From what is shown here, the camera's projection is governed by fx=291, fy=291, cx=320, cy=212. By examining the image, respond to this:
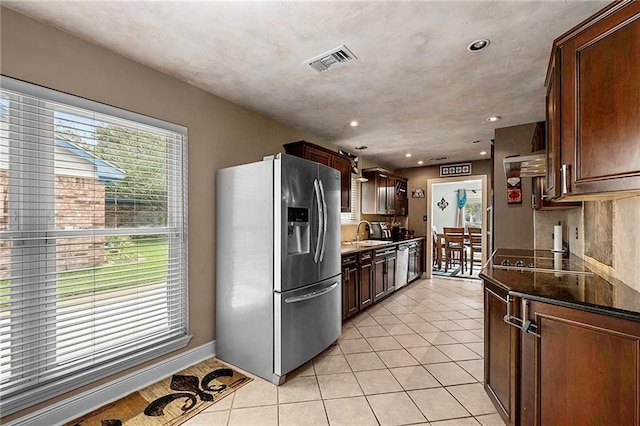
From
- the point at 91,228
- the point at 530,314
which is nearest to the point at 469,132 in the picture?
the point at 530,314

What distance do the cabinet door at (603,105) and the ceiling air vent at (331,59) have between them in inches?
50.5

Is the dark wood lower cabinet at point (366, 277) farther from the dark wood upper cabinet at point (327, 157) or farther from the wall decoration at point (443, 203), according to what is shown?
the wall decoration at point (443, 203)

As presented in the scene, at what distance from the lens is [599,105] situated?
4.48ft

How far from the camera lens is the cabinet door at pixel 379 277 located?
4.29 metres

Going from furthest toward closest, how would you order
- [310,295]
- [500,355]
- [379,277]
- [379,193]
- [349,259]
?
1. [379,193]
2. [379,277]
3. [349,259]
4. [310,295]
5. [500,355]

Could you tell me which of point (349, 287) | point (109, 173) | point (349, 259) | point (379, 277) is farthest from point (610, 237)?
point (109, 173)

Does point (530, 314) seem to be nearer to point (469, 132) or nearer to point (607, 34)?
point (607, 34)

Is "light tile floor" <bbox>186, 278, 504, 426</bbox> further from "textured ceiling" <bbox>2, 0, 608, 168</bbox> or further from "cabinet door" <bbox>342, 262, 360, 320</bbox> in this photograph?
"textured ceiling" <bbox>2, 0, 608, 168</bbox>

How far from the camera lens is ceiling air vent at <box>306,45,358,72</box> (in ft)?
6.89

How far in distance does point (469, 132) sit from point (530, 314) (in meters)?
3.28

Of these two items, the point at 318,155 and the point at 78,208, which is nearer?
the point at 78,208

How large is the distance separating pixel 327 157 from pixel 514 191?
99.3 inches

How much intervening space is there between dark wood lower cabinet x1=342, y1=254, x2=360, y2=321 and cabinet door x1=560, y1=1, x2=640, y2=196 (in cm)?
240

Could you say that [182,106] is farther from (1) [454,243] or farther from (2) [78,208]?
(1) [454,243]
